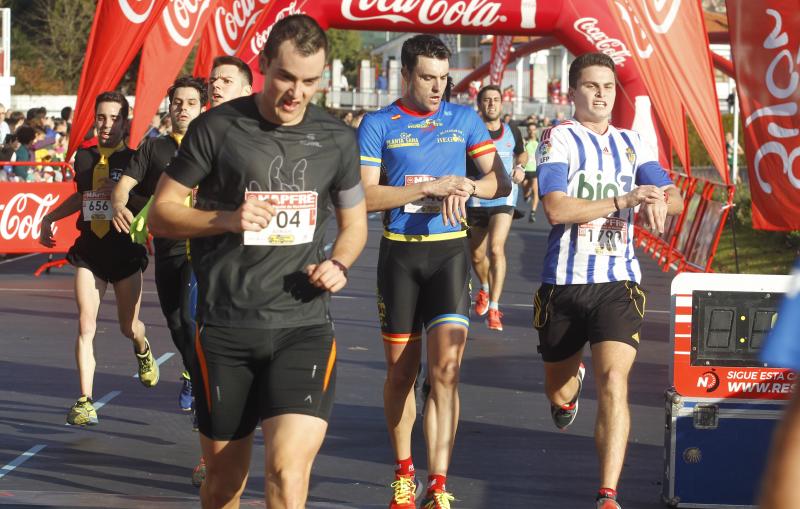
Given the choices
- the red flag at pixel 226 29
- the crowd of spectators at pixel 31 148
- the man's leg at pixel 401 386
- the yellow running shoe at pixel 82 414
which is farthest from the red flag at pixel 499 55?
the man's leg at pixel 401 386

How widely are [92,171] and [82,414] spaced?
1400 millimetres

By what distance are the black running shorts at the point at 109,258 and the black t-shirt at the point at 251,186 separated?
3.69 metres

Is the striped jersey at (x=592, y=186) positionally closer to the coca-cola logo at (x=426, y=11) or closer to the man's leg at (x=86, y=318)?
the man's leg at (x=86, y=318)

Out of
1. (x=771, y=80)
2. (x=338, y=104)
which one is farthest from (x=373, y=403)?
(x=338, y=104)

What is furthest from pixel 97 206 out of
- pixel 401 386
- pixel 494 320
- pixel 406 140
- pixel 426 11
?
pixel 426 11

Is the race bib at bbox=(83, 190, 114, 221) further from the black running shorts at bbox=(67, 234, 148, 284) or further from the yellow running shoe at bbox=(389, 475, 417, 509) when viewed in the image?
the yellow running shoe at bbox=(389, 475, 417, 509)

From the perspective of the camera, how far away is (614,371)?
20.4ft

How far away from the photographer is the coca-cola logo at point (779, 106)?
24.2 feet

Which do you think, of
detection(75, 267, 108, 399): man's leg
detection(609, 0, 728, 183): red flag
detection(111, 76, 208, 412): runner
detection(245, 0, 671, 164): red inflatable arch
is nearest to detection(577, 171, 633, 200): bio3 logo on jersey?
detection(111, 76, 208, 412): runner

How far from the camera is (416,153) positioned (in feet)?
21.9

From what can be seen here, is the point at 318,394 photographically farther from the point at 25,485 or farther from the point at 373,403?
the point at 373,403

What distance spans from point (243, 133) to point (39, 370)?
19.5 feet

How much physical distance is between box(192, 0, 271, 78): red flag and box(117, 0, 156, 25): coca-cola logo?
9.64 feet

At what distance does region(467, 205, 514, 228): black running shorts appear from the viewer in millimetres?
12820
